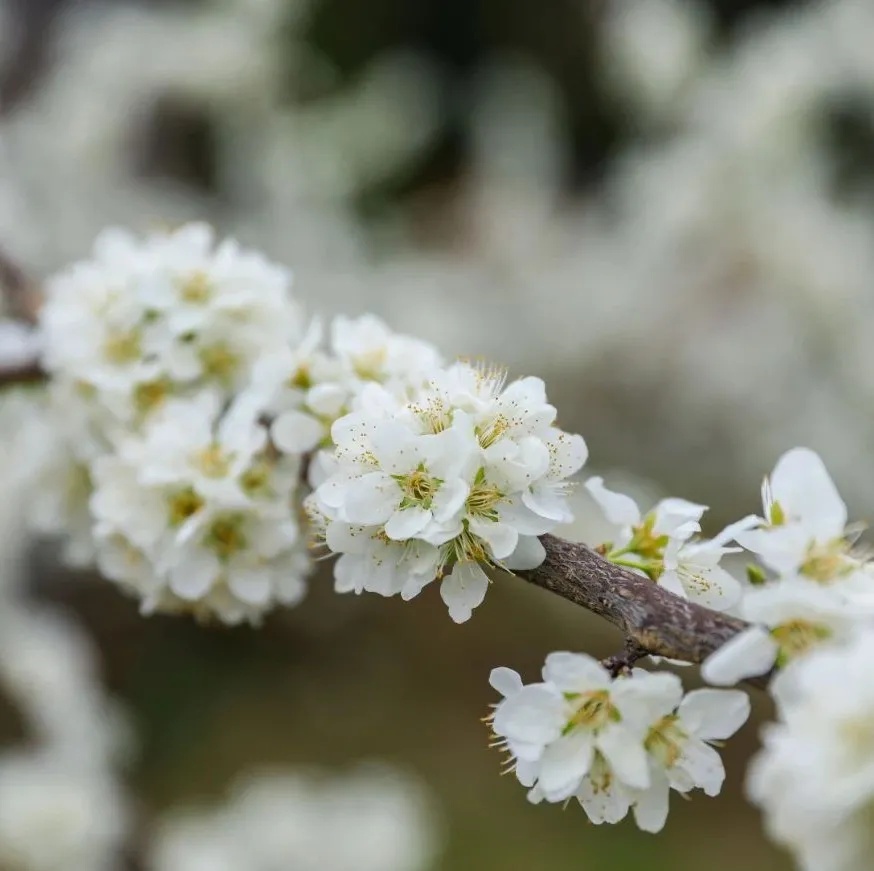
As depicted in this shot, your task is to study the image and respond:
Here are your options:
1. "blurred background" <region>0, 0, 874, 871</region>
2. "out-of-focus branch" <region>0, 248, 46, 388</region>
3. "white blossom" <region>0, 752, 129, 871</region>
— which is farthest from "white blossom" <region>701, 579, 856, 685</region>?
"blurred background" <region>0, 0, 874, 871</region>

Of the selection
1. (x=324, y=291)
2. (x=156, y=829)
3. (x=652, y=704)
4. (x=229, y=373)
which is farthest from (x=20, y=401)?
(x=324, y=291)

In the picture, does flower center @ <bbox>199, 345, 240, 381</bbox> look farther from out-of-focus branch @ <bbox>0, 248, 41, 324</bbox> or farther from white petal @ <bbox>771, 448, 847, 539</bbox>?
white petal @ <bbox>771, 448, 847, 539</bbox>

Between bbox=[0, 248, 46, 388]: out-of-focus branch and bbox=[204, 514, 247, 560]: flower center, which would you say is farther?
bbox=[0, 248, 46, 388]: out-of-focus branch

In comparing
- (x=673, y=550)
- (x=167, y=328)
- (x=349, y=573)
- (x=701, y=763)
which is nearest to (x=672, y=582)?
(x=673, y=550)

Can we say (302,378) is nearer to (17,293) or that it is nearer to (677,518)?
(677,518)

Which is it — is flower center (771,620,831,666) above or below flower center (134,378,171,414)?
below

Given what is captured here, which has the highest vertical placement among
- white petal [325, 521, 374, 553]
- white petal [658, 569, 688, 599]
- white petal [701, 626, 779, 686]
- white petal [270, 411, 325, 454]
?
white petal [270, 411, 325, 454]

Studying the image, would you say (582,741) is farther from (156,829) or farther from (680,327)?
(680,327)

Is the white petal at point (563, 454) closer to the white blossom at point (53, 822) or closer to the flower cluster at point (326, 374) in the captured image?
the flower cluster at point (326, 374)
